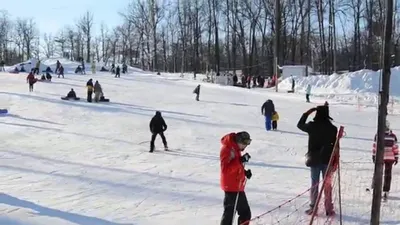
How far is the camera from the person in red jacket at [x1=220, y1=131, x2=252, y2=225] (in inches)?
257

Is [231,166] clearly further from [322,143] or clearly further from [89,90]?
[89,90]

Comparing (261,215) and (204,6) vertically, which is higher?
(204,6)

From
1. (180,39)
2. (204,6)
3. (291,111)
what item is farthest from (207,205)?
(180,39)

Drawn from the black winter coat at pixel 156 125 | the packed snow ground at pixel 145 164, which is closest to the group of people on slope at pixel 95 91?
the packed snow ground at pixel 145 164

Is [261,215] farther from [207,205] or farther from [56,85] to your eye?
[56,85]

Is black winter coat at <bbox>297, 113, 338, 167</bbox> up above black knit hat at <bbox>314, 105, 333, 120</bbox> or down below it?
below

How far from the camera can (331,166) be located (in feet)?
25.6

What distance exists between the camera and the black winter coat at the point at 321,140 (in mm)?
7852

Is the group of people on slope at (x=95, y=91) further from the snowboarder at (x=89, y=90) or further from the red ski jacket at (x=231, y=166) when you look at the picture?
the red ski jacket at (x=231, y=166)

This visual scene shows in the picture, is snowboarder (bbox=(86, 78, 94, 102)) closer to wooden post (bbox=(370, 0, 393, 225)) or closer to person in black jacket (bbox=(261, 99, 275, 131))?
person in black jacket (bbox=(261, 99, 275, 131))

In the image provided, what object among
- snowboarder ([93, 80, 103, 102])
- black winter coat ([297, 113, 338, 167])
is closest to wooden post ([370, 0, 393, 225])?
black winter coat ([297, 113, 338, 167])

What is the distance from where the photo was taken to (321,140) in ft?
25.8

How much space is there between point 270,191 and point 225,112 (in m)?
15.9

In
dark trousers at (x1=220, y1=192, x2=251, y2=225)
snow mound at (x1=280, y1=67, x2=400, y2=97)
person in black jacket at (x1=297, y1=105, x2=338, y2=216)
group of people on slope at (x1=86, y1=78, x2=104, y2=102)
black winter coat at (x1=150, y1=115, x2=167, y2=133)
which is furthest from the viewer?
snow mound at (x1=280, y1=67, x2=400, y2=97)
